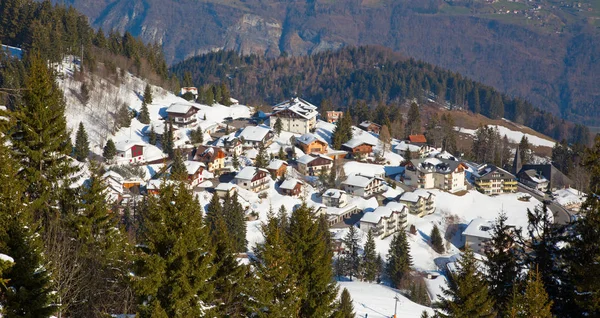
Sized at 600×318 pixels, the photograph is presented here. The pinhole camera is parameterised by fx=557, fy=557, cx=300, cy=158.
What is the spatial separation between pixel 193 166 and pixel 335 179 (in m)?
14.1

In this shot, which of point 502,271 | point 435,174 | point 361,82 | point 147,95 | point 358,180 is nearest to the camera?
point 502,271

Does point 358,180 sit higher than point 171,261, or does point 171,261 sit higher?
point 171,261

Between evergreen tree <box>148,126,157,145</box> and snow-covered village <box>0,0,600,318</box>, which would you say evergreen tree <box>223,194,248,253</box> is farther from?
evergreen tree <box>148,126,157,145</box>

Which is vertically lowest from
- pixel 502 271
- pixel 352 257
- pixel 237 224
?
pixel 352 257

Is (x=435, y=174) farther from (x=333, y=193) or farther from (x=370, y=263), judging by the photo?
(x=370, y=263)

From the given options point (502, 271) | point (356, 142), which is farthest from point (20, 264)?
point (356, 142)

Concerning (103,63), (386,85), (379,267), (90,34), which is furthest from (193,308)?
(386,85)

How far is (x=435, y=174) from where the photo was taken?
59.2m

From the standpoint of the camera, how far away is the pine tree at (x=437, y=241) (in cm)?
4800

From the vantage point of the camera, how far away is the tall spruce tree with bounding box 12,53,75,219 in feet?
55.9

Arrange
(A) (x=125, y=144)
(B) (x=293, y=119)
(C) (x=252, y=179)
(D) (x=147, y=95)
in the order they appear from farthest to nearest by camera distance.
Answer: (B) (x=293, y=119)
(D) (x=147, y=95)
(A) (x=125, y=144)
(C) (x=252, y=179)

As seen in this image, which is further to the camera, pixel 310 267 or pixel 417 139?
pixel 417 139

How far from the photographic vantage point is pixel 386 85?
493 feet

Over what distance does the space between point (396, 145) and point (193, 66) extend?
113m
